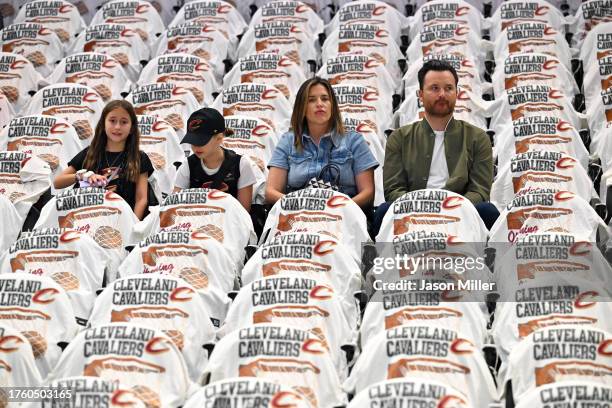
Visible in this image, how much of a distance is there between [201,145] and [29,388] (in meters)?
1.86

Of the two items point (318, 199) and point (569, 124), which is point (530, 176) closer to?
point (569, 124)

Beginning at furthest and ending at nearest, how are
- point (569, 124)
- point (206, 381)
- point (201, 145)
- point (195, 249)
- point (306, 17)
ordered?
point (306, 17) < point (569, 124) < point (201, 145) < point (195, 249) < point (206, 381)

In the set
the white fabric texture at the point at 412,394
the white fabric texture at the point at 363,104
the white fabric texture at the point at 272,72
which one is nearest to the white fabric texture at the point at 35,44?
the white fabric texture at the point at 272,72

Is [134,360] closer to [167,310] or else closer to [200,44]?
[167,310]

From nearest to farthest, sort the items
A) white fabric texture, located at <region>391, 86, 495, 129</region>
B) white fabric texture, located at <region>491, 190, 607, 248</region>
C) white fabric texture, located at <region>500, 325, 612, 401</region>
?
1. white fabric texture, located at <region>500, 325, 612, 401</region>
2. white fabric texture, located at <region>491, 190, 607, 248</region>
3. white fabric texture, located at <region>391, 86, 495, 129</region>

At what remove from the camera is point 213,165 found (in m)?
6.63

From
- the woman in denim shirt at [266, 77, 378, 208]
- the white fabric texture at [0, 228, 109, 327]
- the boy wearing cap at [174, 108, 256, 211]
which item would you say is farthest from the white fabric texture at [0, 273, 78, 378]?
the woman in denim shirt at [266, 77, 378, 208]

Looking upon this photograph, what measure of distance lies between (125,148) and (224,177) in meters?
0.59

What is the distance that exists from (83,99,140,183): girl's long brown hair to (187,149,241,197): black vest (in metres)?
0.32

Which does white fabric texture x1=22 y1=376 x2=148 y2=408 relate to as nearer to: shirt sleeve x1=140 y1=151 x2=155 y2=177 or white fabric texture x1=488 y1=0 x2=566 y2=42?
shirt sleeve x1=140 y1=151 x2=155 y2=177

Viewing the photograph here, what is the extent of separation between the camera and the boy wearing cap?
6.57m

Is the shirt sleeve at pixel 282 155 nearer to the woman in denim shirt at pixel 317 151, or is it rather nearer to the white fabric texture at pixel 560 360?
the woman in denim shirt at pixel 317 151

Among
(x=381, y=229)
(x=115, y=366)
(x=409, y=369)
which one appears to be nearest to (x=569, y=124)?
(x=381, y=229)

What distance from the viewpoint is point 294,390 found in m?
4.88
